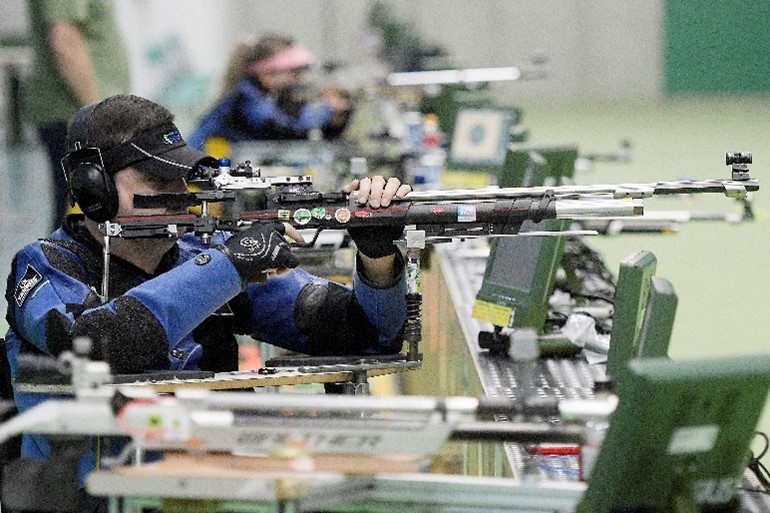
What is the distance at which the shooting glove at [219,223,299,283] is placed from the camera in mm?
3514

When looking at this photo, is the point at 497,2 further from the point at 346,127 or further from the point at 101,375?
the point at 101,375

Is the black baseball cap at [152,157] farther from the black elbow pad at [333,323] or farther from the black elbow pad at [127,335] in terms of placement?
the black elbow pad at [333,323]

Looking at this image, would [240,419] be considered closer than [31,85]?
Yes

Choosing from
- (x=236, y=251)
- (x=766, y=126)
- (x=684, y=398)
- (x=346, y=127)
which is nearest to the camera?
(x=684, y=398)

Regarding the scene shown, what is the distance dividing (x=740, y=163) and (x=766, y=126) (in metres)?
14.1

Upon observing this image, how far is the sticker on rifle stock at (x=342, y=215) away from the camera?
3670mm

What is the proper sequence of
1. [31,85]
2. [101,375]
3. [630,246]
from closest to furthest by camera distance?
[101,375]
[31,85]
[630,246]

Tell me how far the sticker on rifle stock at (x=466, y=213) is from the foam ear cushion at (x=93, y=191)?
0.89 metres

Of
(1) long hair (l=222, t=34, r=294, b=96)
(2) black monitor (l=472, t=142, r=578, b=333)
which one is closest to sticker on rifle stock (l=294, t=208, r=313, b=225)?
(2) black monitor (l=472, t=142, r=578, b=333)

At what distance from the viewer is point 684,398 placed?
2.15 meters

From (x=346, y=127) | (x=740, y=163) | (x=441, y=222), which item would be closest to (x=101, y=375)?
(x=441, y=222)

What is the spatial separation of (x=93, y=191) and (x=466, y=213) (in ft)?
3.13

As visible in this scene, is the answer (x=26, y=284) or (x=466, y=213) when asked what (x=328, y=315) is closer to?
(x=466, y=213)

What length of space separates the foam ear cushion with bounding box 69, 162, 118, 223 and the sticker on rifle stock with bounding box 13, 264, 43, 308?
21cm
